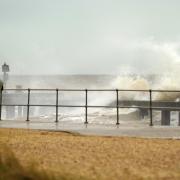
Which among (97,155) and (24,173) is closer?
(24,173)

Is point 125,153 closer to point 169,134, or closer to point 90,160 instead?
point 90,160

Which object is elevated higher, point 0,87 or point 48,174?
point 0,87

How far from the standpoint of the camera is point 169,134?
38.5 feet

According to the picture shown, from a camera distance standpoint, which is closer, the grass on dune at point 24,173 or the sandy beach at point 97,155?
the grass on dune at point 24,173

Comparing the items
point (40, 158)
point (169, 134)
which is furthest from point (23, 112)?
point (40, 158)

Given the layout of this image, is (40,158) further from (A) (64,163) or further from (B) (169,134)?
(B) (169,134)

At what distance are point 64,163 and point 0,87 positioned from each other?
8.87 meters

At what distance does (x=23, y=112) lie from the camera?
204 feet

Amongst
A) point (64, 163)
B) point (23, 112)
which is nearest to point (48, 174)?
point (64, 163)

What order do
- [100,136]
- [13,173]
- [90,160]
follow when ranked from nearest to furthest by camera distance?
[13,173], [90,160], [100,136]

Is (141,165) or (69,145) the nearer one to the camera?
(141,165)

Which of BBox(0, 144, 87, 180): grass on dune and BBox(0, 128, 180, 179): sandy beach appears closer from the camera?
BBox(0, 144, 87, 180): grass on dune

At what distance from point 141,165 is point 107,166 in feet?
1.73

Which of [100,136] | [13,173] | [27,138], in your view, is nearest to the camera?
[13,173]
